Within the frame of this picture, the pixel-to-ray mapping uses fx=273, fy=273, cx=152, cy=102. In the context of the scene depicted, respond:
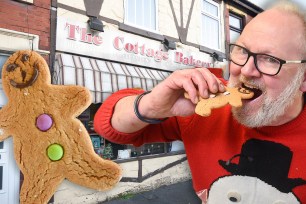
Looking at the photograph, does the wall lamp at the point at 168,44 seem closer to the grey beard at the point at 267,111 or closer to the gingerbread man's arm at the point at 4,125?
the gingerbread man's arm at the point at 4,125

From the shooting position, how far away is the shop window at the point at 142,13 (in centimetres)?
512

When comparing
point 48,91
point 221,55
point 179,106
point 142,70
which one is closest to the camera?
point 179,106

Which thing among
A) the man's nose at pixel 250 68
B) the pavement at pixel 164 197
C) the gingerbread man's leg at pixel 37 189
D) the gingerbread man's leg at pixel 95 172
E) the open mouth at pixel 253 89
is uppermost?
the man's nose at pixel 250 68

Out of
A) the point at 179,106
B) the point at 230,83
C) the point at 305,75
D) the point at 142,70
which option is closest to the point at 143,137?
the point at 179,106

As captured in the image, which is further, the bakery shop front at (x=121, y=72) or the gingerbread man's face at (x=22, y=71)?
the bakery shop front at (x=121, y=72)

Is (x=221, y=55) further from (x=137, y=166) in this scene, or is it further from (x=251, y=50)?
(x=251, y=50)

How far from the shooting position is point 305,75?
123 centimetres

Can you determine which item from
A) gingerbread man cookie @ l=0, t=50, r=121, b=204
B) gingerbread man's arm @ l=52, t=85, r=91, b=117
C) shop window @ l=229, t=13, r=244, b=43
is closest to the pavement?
gingerbread man cookie @ l=0, t=50, r=121, b=204

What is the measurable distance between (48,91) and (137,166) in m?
2.63

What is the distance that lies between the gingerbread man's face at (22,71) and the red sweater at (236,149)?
2.08m

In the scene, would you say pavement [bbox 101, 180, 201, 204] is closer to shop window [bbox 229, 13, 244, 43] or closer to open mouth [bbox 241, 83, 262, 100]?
open mouth [bbox 241, 83, 262, 100]

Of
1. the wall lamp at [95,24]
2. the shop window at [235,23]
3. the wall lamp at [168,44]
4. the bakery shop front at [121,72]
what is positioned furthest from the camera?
the shop window at [235,23]

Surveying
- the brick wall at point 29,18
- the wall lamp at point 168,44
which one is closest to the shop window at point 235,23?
the wall lamp at point 168,44

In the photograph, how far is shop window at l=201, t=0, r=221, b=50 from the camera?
22.3 ft
